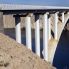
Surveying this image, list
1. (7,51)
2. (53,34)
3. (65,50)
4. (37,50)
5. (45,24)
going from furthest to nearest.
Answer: (65,50) → (53,34) → (45,24) → (37,50) → (7,51)

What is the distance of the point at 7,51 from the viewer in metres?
15.3

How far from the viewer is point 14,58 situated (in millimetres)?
14977

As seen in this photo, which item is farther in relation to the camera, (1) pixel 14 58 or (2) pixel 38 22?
(2) pixel 38 22

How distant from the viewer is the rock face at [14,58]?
46.3 feet

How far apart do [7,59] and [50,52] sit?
773 inches

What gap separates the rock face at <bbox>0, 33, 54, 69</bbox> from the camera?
1412 centimetres

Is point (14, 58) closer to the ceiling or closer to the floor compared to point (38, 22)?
closer to the ceiling

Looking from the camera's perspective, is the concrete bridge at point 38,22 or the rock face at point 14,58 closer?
the rock face at point 14,58

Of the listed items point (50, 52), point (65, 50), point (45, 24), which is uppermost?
point (45, 24)

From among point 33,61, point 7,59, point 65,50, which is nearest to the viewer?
point 7,59

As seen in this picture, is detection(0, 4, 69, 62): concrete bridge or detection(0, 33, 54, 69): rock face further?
detection(0, 4, 69, 62): concrete bridge

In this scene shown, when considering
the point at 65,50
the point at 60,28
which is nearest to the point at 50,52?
the point at 60,28

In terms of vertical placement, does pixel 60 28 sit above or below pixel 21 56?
below

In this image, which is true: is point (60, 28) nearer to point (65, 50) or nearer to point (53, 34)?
point (53, 34)
